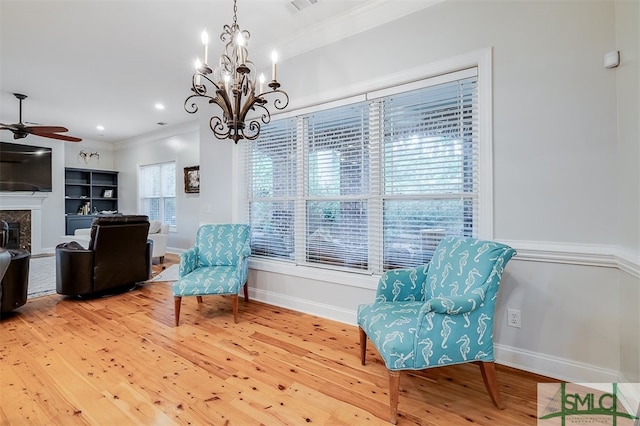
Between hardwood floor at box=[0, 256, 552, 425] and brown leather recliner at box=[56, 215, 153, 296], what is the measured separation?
0.62 m

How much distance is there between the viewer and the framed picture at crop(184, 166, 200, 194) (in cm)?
612

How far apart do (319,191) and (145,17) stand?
2268 mm

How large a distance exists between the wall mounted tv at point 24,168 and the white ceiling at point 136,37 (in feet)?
7.29

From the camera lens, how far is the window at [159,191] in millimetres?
6863

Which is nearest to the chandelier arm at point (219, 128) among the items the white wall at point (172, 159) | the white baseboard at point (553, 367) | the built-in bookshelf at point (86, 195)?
the white baseboard at point (553, 367)

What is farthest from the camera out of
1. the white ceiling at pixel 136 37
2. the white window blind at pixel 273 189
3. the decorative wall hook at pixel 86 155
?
the decorative wall hook at pixel 86 155

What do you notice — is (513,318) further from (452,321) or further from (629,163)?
(629,163)

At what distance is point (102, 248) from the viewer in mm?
3477

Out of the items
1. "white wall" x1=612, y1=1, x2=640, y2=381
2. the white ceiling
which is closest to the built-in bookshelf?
the white ceiling

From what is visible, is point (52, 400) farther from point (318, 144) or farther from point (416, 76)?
point (416, 76)

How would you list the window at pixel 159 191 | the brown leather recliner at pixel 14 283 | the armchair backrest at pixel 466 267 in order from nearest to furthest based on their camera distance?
the armchair backrest at pixel 466 267, the brown leather recliner at pixel 14 283, the window at pixel 159 191

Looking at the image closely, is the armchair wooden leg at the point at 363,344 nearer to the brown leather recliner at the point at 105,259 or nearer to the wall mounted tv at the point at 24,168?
the brown leather recliner at the point at 105,259

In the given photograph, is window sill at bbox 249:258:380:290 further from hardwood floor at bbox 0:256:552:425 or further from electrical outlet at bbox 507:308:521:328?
electrical outlet at bbox 507:308:521:328

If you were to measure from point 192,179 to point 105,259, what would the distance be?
297 cm
